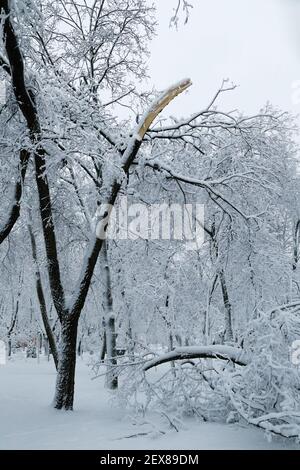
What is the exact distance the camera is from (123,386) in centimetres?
686

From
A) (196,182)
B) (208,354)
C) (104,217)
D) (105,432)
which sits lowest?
(105,432)

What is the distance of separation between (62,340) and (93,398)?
2.60m

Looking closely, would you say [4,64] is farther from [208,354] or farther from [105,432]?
[105,432]

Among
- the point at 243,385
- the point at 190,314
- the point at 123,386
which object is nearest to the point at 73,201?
the point at 123,386

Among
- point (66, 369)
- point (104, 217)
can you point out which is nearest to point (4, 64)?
Answer: point (104, 217)

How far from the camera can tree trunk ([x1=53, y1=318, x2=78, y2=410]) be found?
22.5 feet

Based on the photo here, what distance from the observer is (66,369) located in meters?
6.91

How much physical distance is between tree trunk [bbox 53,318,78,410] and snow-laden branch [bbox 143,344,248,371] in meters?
1.23

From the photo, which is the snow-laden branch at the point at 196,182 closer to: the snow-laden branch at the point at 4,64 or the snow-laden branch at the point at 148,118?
the snow-laden branch at the point at 148,118
